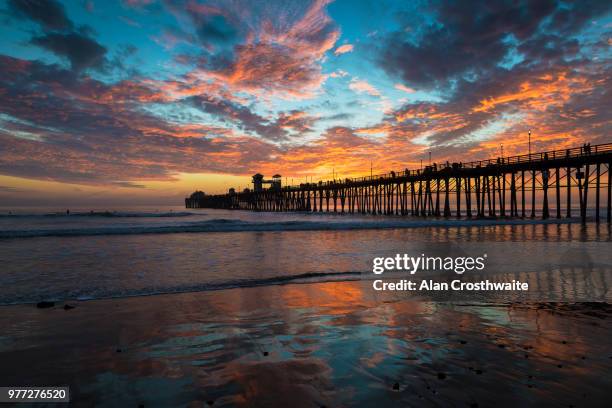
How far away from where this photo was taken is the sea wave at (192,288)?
22.1 feet

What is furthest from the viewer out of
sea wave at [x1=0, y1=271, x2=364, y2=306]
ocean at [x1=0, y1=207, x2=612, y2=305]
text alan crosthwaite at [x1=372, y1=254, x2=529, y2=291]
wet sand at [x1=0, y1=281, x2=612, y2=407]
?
text alan crosthwaite at [x1=372, y1=254, x2=529, y2=291]

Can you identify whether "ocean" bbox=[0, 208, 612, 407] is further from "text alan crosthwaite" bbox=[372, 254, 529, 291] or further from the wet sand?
"text alan crosthwaite" bbox=[372, 254, 529, 291]

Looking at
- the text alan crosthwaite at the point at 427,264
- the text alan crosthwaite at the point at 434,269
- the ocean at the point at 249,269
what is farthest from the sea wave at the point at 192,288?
the text alan crosthwaite at the point at 427,264

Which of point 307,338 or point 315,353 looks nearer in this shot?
point 315,353

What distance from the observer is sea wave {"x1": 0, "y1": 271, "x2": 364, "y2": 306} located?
6739mm

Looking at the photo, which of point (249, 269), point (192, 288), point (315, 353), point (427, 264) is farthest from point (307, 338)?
point (427, 264)

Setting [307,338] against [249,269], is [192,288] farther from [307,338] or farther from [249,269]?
[307,338]

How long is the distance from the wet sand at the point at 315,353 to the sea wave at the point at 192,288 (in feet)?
2.02

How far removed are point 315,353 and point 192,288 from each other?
173 inches

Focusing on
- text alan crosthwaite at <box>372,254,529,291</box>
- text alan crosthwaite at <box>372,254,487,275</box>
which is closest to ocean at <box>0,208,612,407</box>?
text alan crosthwaite at <box>372,254,529,291</box>

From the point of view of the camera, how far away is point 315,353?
3.92 m

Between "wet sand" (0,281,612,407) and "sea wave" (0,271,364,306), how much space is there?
617mm

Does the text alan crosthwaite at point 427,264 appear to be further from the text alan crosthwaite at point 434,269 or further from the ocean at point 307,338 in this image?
the ocean at point 307,338

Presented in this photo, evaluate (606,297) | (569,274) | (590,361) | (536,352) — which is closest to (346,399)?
(536,352)
